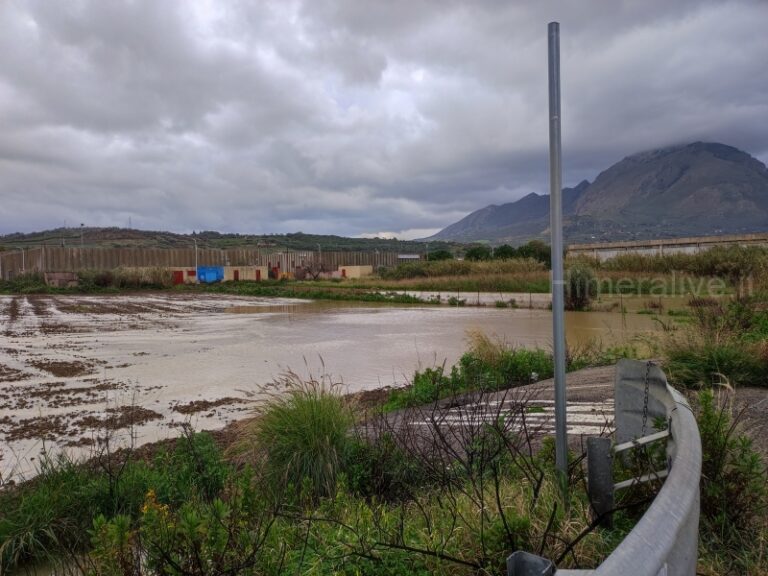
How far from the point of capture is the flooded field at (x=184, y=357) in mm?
6578

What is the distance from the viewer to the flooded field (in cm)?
658

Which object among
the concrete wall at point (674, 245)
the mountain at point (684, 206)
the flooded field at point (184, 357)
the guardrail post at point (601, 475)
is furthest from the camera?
the mountain at point (684, 206)

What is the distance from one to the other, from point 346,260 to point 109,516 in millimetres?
63289

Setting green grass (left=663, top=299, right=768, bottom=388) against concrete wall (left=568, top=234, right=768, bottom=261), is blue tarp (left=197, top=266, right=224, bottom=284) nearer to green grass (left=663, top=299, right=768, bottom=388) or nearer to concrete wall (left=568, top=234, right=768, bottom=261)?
concrete wall (left=568, top=234, right=768, bottom=261)

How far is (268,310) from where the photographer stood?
25234 millimetres

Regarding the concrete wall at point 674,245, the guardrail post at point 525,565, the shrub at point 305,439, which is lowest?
the shrub at point 305,439

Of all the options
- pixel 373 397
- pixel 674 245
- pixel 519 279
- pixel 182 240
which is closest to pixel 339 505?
pixel 373 397

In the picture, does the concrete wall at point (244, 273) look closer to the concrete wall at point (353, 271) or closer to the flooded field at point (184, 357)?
the concrete wall at point (353, 271)

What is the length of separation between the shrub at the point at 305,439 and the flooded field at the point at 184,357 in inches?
26.3

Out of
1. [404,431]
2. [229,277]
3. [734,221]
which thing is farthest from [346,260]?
[734,221]

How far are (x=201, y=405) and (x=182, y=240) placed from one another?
347 feet

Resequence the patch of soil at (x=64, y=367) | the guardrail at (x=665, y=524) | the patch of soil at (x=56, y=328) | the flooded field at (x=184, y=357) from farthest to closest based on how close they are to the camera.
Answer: the patch of soil at (x=56, y=328)
the patch of soil at (x=64, y=367)
the flooded field at (x=184, y=357)
the guardrail at (x=665, y=524)

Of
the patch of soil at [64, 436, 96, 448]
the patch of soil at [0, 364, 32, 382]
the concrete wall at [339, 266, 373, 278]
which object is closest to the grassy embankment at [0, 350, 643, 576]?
the patch of soil at [64, 436, 96, 448]

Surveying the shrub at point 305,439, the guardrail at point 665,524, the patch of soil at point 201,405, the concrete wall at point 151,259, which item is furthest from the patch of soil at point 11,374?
the concrete wall at point 151,259
